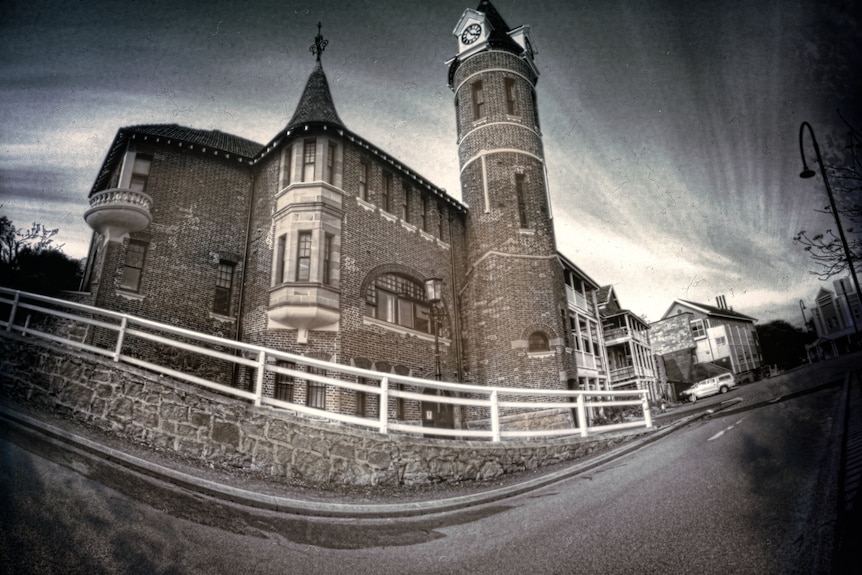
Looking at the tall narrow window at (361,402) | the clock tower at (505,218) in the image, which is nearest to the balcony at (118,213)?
the tall narrow window at (361,402)

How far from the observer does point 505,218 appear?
1791 centimetres

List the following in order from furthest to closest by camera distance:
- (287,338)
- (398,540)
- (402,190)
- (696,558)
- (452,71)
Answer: (452,71) < (402,190) < (287,338) < (398,540) < (696,558)

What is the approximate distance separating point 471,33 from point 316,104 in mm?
9768

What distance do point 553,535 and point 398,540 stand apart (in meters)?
1.64

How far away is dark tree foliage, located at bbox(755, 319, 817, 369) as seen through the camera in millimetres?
4582

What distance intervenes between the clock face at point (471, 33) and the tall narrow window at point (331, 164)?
10.4 meters

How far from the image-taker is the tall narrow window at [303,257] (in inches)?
499

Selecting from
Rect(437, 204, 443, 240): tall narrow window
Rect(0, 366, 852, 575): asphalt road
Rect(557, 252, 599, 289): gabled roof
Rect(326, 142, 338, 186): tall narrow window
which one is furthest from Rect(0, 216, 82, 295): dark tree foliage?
Rect(557, 252, 599, 289): gabled roof

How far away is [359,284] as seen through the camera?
1382 cm

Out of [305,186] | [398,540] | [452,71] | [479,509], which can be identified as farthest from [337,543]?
[452,71]

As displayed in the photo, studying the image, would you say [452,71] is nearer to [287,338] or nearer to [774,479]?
[287,338]

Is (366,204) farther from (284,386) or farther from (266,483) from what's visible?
(266,483)

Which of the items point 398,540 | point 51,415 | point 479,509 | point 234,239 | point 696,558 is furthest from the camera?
point 234,239

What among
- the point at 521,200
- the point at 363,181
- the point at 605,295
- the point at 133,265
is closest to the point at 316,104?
the point at 363,181
